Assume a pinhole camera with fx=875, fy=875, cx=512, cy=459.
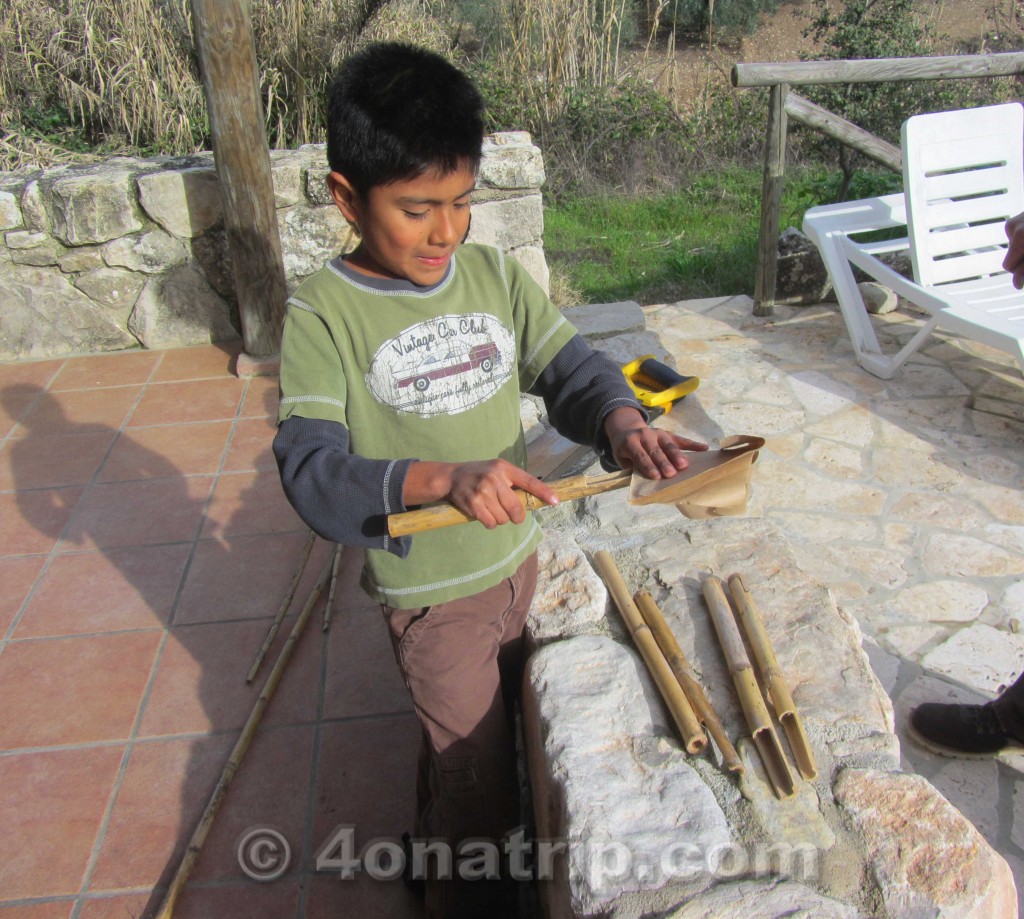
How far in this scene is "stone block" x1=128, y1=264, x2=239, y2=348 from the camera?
4.81 meters

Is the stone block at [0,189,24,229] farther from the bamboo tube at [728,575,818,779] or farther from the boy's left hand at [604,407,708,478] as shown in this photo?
the bamboo tube at [728,575,818,779]

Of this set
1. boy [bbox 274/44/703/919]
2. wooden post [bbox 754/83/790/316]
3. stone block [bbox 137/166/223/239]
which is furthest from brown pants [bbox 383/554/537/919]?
wooden post [bbox 754/83/790/316]

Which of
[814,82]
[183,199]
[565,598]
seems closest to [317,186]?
[183,199]

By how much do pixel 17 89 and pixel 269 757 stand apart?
5325 mm

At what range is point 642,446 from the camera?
1.59m

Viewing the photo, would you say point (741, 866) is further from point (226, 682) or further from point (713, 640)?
point (226, 682)

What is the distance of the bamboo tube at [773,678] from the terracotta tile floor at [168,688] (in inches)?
40.6

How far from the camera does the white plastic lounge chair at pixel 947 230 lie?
14.1ft

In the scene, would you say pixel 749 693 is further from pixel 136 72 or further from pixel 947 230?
pixel 136 72

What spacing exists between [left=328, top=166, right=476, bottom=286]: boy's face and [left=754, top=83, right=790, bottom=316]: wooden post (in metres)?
3.81

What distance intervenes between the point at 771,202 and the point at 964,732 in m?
3.34

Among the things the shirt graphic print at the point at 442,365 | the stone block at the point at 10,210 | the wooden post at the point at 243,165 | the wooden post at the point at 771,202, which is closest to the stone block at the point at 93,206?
the stone block at the point at 10,210

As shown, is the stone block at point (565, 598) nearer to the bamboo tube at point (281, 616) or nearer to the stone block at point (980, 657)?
the bamboo tube at point (281, 616)

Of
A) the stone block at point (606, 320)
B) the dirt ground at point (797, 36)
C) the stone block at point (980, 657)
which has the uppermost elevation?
the dirt ground at point (797, 36)
